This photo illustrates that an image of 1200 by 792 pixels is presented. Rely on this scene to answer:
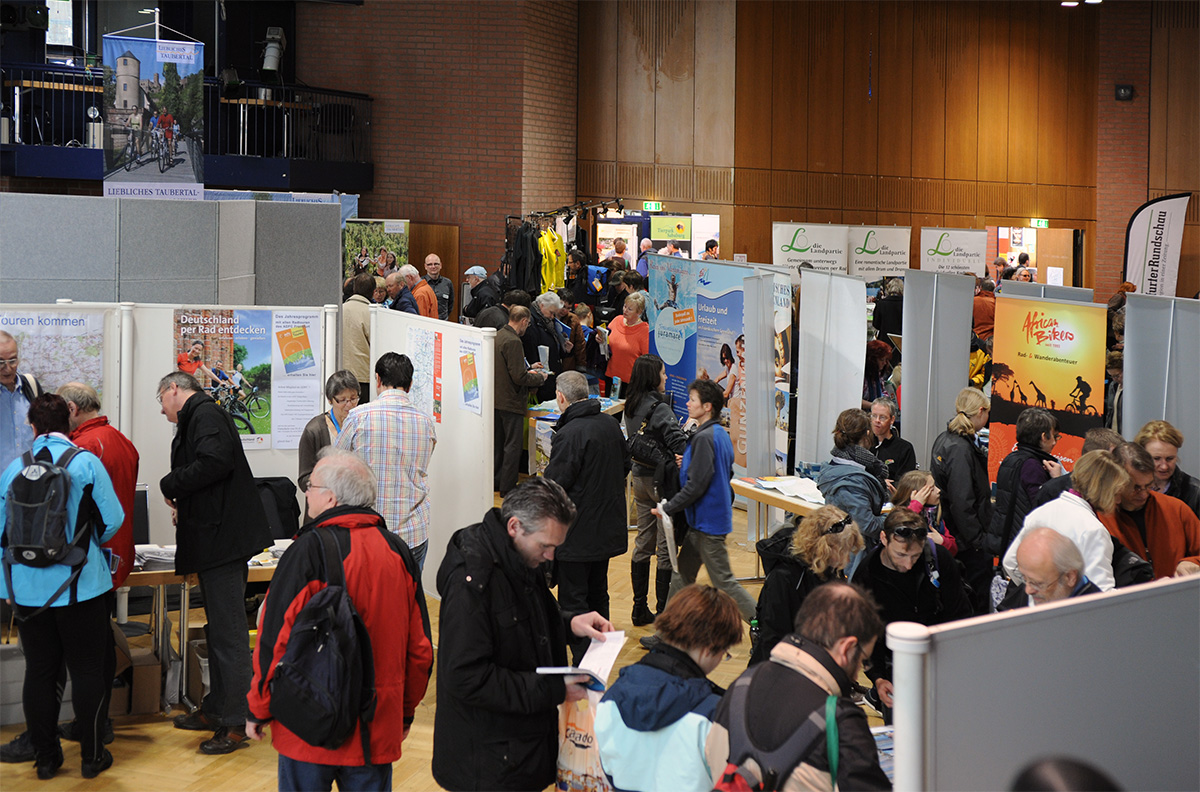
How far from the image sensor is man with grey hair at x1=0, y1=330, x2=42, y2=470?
16.9 ft

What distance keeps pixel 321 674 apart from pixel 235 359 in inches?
140

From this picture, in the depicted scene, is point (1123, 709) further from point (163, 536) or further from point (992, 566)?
point (163, 536)

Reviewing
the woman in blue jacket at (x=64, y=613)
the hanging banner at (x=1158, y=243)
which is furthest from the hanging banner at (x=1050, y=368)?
the hanging banner at (x=1158, y=243)

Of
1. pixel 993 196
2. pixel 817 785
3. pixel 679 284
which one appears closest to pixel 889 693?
pixel 817 785

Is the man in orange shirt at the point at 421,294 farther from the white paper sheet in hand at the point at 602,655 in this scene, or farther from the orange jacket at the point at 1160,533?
the white paper sheet in hand at the point at 602,655

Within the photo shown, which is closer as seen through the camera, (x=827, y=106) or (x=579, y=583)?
(x=579, y=583)

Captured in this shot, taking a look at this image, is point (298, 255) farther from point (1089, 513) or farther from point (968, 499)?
point (1089, 513)

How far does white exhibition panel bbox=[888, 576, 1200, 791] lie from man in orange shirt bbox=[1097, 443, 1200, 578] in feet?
7.52

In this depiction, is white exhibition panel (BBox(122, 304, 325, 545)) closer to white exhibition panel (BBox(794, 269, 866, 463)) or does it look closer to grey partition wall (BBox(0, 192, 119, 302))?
grey partition wall (BBox(0, 192, 119, 302))

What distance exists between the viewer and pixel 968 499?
539cm

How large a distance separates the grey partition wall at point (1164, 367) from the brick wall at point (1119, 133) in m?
14.1

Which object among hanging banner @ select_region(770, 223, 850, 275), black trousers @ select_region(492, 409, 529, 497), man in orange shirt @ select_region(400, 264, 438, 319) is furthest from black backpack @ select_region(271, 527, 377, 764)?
hanging banner @ select_region(770, 223, 850, 275)

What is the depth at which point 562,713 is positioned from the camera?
10.0 ft

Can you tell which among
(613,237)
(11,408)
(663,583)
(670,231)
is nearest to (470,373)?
(663,583)
